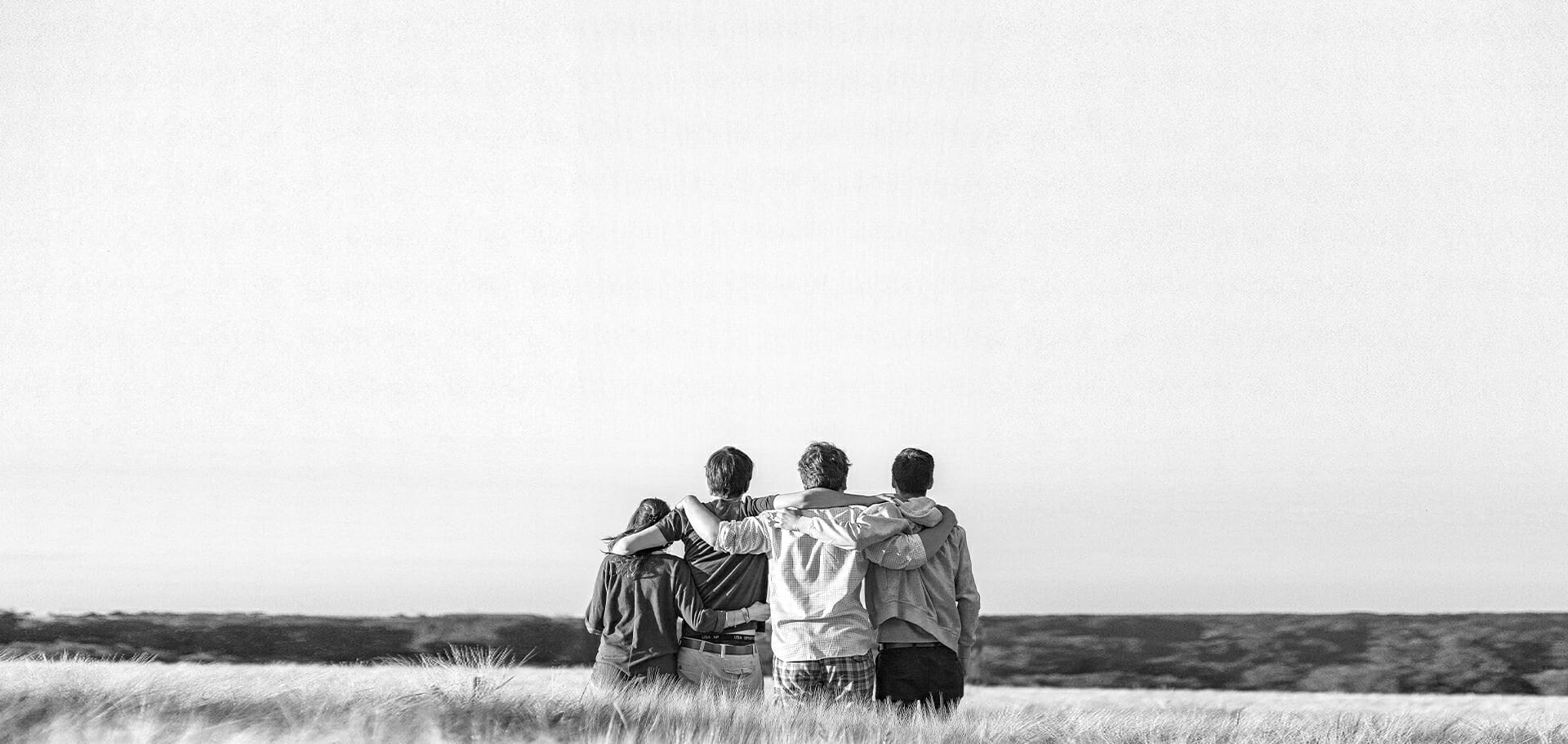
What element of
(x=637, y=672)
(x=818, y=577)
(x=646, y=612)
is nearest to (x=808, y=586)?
(x=818, y=577)

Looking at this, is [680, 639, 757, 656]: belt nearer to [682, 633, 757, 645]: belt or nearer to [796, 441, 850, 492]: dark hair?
[682, 633, 757, 645]: belt

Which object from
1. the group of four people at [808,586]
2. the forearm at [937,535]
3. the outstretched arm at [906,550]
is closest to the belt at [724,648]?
the group of four people at [808,586]

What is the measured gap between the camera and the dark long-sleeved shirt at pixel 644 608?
651 cm

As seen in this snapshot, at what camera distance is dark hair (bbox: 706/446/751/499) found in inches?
248

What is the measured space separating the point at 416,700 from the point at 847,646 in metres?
1.92

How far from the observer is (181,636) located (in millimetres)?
16281

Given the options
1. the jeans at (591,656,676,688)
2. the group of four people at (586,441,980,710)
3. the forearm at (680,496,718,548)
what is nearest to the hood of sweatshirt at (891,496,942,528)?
the group of four people at (586,441,980,710)

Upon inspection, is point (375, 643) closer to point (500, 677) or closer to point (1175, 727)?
point (500, 677)

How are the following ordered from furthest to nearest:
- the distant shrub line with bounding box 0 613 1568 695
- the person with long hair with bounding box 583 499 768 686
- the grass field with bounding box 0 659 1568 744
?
the distant shrub line with bounding box 0 613 1568 695
the person with long hair with bounding box 583 499 768 686
the grass field with bounding box 0 659 1568 744

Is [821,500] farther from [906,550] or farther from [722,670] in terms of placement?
[722,670]

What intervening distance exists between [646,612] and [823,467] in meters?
1.32

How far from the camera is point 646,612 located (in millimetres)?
6660

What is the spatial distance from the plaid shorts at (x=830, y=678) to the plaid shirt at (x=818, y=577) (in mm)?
38

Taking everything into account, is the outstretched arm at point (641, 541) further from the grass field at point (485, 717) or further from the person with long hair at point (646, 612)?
the grass field at point (485, 717)
